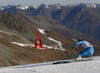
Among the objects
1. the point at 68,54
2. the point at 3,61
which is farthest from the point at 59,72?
the point at 68,54

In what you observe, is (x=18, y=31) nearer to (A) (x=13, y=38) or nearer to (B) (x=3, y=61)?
(A) (x=13, y=38)

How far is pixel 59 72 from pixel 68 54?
3735 inches

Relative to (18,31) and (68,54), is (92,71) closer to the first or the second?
(68,54)

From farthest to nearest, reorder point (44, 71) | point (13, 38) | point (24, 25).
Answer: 1. point (24, 25)
2. point (13, 38)
3. point (44, 71)

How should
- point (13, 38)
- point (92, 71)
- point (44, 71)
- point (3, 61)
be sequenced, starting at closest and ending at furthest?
point (92, 71) < point (44, 71) < point (3, 61) < point (13, 38)

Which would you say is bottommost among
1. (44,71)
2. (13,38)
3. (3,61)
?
(13,38)

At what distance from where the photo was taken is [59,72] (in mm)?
9367

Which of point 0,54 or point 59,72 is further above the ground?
point 59,72

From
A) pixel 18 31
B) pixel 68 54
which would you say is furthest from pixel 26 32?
pixel 68 54

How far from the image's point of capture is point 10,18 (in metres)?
156

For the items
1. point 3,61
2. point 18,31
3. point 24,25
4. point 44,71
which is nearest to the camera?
point 44,71

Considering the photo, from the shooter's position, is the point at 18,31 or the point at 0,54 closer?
the point at 0,54

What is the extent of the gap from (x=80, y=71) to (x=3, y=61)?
39404 mm

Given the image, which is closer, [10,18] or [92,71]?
[92,71]
